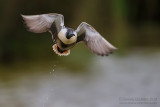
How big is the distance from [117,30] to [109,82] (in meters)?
1.84

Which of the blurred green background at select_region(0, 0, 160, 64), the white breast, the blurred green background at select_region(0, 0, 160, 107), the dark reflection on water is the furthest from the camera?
the blurred green background at select_region(0, 0, 160, 64)

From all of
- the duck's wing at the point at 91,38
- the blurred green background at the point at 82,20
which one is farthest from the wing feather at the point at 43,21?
the blurred green background at the point at 82,20

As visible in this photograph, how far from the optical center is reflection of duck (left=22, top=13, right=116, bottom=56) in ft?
7.36

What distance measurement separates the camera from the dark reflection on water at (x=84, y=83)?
5.88m

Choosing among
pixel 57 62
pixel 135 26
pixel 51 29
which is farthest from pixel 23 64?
pixel 51 29

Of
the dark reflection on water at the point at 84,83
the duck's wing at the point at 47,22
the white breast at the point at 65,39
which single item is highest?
the dark reflection on water at the point at 84,83

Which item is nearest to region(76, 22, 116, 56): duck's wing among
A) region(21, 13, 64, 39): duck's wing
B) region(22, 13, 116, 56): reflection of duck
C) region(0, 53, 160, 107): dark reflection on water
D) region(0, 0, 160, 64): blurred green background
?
region(22, 13, 116, 56): reflection of duck

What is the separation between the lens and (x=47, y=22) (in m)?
2.38

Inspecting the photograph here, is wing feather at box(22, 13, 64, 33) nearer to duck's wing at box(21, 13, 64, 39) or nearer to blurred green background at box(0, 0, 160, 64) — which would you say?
duck's wing at box(21, 13, 64, 39)

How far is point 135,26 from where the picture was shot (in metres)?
8.72

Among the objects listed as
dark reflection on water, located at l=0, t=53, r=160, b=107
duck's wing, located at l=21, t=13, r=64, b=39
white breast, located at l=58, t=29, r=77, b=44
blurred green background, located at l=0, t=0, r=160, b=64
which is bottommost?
white breast, located at l=58, t=29, r=77, b=44

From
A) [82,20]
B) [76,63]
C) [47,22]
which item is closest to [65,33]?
[47,22]

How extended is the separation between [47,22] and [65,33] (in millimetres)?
159

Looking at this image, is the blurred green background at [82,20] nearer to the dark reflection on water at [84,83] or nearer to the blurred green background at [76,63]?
the blurred green background at [76,63]
